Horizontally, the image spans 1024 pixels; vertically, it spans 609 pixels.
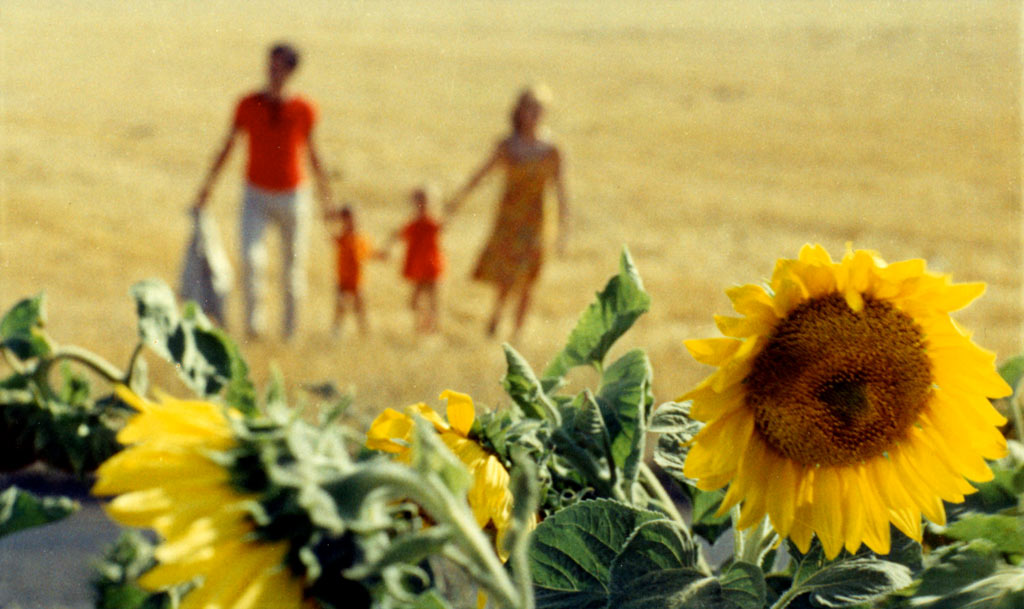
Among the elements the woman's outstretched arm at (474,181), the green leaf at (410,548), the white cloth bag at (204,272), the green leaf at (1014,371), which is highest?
the green leaf at (410,548)

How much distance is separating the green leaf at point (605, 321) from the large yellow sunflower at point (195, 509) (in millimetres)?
310

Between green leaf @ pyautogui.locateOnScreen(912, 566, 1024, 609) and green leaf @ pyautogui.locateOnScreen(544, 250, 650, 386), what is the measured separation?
0.24 meters

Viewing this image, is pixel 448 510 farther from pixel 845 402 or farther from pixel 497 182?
pixel 497 182

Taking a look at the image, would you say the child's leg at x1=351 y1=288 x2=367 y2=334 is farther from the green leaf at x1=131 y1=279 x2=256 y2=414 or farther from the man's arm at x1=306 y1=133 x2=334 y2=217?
the green leaf at x1=131 y1=279 x2=256 y2=414

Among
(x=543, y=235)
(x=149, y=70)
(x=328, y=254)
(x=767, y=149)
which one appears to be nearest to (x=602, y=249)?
(x=328, y=254)

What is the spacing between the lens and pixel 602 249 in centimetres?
1233

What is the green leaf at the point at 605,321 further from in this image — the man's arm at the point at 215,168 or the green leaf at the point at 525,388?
the man's arm at the point at 215,168

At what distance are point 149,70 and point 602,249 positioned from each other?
15.9 meters

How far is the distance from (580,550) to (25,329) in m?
0.47

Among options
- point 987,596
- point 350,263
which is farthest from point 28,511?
point 350,263

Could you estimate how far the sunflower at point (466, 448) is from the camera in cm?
65

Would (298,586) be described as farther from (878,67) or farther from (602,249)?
(878,67)

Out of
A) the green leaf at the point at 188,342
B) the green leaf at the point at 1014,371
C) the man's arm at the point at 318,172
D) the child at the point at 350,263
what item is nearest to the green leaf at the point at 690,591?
the green leaf at the point at 188,342

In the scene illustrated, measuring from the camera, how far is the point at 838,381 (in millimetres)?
762
